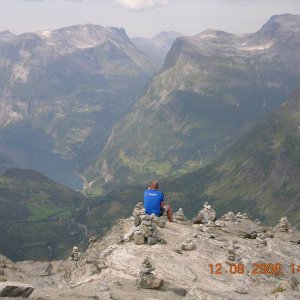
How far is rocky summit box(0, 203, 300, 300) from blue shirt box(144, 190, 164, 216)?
1935 mm

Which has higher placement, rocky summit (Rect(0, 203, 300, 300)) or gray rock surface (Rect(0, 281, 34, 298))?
gray rock surface (Rect(0, 281, 34, 298))

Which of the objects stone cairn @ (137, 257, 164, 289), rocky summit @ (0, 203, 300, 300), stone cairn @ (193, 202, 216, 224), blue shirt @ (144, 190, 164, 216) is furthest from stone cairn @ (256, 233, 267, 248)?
stone cairn @ (137, 257, 164, 289)

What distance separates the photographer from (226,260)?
43344 mm

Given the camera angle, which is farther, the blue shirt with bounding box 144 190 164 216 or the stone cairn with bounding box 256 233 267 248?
the stone cairn with bounding box 256 233 267 248

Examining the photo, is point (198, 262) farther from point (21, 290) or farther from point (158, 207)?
point (21, 290)

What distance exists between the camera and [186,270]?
39250 millimetres

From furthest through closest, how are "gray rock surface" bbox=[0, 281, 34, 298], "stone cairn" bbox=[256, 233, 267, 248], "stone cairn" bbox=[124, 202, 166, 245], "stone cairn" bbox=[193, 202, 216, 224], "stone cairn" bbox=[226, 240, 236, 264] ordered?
"stone cairn" bbox=[193, 202, 216, 224]
"stone cairn" bbox=[256, 233, 267, 248]
"stone cairn" bbox=[226, 240, 236, 264]
"stone cairn" bbox=[124, 202, 166, 245]
"gray rock surface" bbox=[0, 281, 34, 298]

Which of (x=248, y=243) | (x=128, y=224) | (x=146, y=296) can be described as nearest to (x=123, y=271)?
(x=146, y=296)

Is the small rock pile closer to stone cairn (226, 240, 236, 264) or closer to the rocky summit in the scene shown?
the rocky summit

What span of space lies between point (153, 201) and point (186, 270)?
1039 cm

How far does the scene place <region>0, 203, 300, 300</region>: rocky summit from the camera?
108 feet

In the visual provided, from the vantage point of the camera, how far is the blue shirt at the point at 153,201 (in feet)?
156

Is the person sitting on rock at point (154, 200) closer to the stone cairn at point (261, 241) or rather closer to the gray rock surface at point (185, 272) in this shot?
the gray rock surface at point (185, 272)

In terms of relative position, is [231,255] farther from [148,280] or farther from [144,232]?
[148,280]
